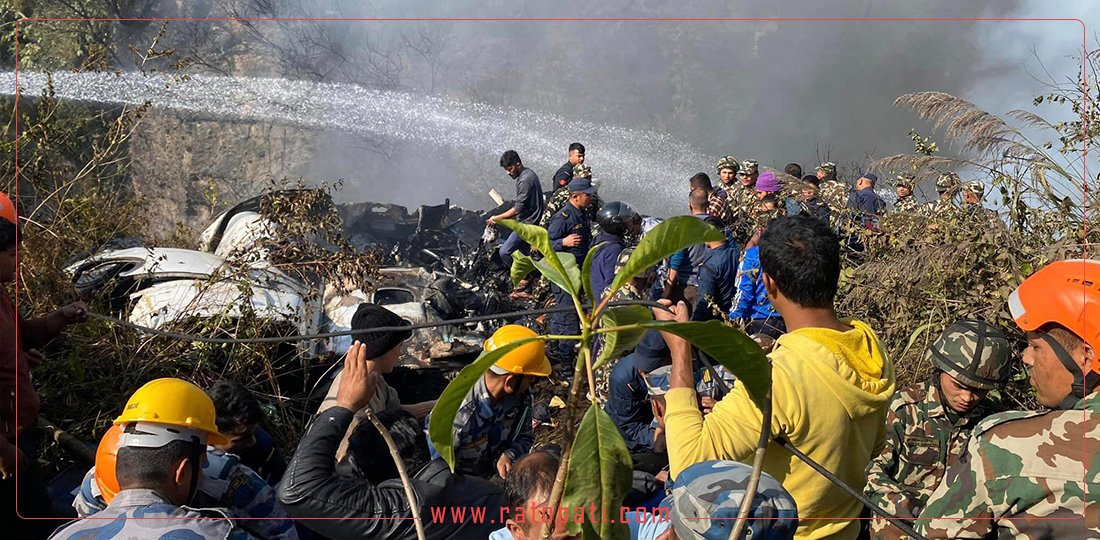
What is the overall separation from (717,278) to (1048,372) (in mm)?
3179

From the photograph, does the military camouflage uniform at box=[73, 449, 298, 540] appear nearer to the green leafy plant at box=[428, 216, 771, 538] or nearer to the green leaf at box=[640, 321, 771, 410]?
the green leafy plant at box=[428, 216, 771, 538]

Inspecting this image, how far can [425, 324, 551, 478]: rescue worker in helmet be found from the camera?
298cm

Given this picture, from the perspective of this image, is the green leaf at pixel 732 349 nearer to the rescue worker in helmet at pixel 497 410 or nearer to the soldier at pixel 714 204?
the rescue worker in helmet at pixel 497 410

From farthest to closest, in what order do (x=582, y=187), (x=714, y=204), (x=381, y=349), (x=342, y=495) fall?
(x=582, y=187), (x=714, y=204), (x=381, y=349), (x=342, y=495)

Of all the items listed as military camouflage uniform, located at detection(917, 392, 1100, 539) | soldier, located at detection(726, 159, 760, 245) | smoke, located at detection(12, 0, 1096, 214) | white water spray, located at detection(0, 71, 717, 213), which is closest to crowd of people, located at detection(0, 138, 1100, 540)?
military camouflage uniform, located at detection(917, 392, 1100, 539)

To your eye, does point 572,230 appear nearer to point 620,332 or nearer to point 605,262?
point 605,262

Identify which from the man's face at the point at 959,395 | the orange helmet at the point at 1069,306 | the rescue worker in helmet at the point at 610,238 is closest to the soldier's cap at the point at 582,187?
the rescue worker in helmet at the point at 610,238

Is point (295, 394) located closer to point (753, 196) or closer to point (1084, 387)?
point (753, 196)

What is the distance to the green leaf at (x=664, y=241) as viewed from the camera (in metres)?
1.13

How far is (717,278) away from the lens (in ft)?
16.8

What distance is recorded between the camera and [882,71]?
51.7 ft

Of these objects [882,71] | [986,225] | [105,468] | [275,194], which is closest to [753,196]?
[986,225]

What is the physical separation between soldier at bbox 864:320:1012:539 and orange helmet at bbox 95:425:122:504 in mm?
2337

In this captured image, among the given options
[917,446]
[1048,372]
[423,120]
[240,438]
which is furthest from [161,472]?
[423,120]
